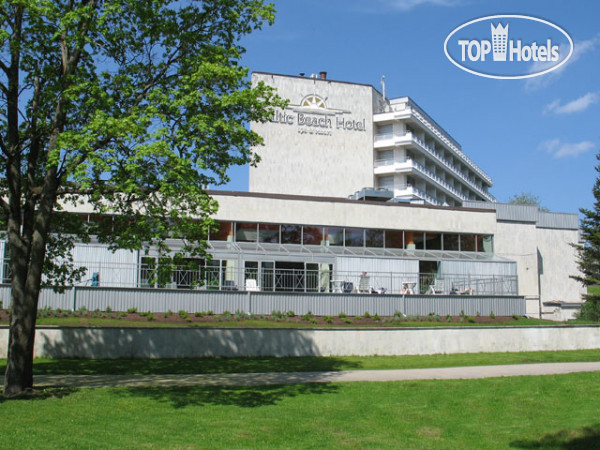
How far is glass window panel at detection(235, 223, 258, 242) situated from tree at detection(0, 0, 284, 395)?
19426 millimetres

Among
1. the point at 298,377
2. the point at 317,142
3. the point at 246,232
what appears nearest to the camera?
the point at 298,377

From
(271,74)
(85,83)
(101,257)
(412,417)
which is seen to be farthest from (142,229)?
(271,74)

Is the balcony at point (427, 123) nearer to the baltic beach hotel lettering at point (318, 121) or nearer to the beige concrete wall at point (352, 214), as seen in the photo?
the baltic beach hotel lettering at point (318, 121)

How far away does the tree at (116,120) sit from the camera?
1324 centimetres

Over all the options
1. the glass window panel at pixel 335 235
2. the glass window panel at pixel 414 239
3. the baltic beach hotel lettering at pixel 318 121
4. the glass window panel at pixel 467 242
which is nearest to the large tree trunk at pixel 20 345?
the glass window panel at pixel 335 235

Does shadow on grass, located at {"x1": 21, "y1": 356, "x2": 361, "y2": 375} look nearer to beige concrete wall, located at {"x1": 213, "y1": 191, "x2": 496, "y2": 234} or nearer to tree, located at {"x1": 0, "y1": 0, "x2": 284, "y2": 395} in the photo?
tree, located at {"x1": 0, "y1": 0, "x2": 284, "y2": 395}

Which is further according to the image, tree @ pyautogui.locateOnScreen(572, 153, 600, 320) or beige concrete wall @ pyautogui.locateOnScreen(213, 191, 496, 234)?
tree @ pyautogui.locateOnScreen(572, 153, 600, 320)

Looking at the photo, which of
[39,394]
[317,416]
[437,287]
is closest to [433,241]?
[437,287]

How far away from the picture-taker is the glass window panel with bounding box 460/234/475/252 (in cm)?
4009

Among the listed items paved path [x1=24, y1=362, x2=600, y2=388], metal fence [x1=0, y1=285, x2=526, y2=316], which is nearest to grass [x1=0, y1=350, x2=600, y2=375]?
paved path [x1=24, y1=362, x2=600, y2=388]

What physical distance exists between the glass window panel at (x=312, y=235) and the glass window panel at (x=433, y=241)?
720cm

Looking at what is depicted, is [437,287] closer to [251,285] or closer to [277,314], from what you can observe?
[251,285]

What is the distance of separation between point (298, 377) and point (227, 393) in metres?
3.13

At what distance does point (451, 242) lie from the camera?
39.9m
